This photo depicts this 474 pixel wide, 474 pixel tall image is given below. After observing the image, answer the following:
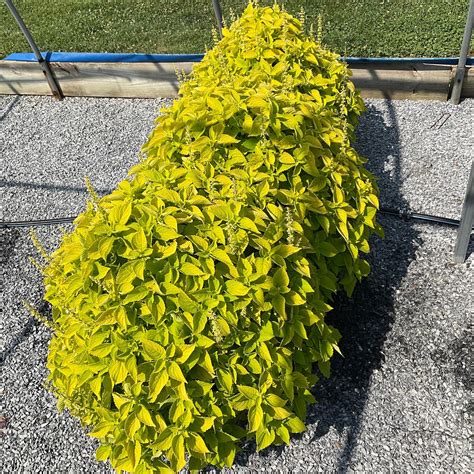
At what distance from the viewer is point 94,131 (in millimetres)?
4277

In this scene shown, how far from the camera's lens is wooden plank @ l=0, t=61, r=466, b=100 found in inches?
150

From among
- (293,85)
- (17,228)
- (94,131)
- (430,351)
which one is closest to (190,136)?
(293,85)

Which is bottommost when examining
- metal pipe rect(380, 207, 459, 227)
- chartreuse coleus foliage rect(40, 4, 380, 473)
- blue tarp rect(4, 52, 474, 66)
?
metal pipe rect(380, 207, 459, 227)

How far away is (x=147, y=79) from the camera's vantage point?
14.4 ft

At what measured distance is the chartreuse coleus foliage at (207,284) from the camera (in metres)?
1.67

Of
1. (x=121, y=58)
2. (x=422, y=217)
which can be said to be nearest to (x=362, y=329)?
(x=422, y=217)

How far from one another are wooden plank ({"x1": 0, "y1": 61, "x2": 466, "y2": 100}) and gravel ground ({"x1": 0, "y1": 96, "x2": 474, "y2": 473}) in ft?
0.41

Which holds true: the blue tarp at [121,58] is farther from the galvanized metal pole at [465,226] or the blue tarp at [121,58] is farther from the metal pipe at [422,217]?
the galvanized metal pole at [465,226]

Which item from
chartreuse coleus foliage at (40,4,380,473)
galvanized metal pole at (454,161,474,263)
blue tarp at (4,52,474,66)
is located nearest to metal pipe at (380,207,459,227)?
galvanized metal pole at (454,161,474,263)

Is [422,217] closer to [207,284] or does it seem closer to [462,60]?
[462,60]

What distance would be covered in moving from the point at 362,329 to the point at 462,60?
2.16 meters

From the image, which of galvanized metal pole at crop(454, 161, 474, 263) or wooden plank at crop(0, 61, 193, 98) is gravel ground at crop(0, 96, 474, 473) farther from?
wooden plank at crop(0, 61, 193, 98)

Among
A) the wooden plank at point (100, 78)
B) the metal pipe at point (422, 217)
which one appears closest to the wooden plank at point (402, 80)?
the metal pipe at point (422, 217)

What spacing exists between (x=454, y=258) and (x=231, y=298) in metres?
1.58
